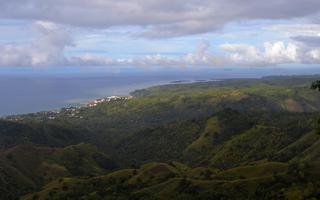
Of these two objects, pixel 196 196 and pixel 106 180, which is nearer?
pixel 196 196

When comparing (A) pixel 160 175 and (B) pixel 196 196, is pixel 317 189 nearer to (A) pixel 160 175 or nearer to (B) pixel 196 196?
(B) pixel 196 196

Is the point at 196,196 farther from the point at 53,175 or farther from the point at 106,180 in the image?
the point at 53,175

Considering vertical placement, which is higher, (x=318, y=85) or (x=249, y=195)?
(x=318, y=85)

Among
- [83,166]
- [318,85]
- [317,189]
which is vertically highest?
[318,85]

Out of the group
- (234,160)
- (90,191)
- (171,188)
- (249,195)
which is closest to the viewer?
(249,195)

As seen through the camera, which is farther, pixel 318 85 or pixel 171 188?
pixel 171 188

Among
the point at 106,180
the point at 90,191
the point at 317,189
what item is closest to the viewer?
the point at 317,189

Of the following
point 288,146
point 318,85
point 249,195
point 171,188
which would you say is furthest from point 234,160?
point 318,85

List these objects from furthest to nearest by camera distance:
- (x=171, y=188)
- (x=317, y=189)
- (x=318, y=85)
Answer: (x=171, y=188)
(x=317, y=189)
(x=318, y=85)

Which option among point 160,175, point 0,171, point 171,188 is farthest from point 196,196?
point 0,171

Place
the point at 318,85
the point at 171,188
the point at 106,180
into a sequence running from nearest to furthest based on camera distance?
1. the point at 318,85
2. the point at 171,188
3. the point at 106,180
